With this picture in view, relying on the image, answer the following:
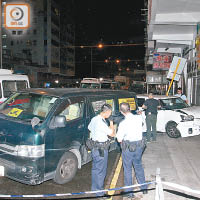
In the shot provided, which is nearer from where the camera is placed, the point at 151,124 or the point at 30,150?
the point at 30,150

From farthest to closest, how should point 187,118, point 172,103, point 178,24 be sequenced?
point 178,24 → point 172,103 → point 187,118

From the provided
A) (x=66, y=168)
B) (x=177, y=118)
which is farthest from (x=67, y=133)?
(x=177, y=118)

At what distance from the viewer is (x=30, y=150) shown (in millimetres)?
4457

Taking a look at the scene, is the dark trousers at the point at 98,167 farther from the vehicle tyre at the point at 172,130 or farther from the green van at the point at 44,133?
the vehicle tyre at the point at 172,130

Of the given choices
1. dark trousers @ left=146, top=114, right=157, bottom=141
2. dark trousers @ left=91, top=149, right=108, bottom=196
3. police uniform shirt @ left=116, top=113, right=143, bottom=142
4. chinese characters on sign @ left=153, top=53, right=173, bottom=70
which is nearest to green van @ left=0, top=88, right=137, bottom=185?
dark trousers @ left=91, top=149, right=108, bottom=196

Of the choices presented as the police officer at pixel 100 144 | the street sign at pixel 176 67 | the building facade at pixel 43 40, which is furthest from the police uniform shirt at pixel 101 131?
the building facade at pixel 43 40

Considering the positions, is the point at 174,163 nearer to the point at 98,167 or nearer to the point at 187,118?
the point at 98,167

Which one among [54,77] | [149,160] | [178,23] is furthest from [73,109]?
[54,77]

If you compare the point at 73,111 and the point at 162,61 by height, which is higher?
the point at 162,61

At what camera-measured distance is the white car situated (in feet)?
30.9

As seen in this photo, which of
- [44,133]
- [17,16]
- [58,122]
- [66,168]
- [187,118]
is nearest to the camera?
[44,133]

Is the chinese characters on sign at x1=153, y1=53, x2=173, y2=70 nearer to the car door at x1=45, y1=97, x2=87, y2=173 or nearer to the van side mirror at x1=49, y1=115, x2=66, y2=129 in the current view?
the car door at x1=45, y1=97, x2=87, y2=173

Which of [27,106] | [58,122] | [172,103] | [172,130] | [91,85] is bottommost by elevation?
[172,130]

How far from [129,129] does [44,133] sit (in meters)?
1.57
